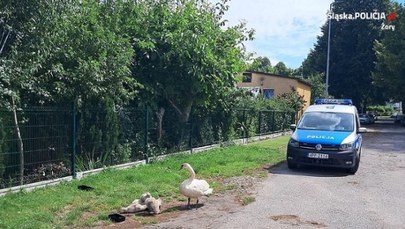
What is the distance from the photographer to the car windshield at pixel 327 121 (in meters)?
13.7

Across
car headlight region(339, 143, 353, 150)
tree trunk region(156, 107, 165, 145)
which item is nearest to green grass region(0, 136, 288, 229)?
tree trunk region(156, 107, 165, 145)

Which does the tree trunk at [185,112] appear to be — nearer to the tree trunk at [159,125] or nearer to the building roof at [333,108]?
the tree trunk at [159,125]

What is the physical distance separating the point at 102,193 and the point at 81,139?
94.2 inches

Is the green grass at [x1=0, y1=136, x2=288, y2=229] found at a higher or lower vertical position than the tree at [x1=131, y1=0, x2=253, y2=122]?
lower

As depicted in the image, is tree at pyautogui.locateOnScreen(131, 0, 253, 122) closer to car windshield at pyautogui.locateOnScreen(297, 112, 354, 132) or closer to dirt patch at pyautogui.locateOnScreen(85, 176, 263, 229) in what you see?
car windshield at pyautogui.locateOnScreen(297, 112, 354, 132)

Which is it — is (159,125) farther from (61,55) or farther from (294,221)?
(294,221)

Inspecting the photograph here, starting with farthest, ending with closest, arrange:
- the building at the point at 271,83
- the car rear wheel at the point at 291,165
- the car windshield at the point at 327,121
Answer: the building at the point at 271,83, the car windshield at the point at 327,121, the car rear wheel at the point at 291,165

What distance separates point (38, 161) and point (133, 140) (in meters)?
3.62

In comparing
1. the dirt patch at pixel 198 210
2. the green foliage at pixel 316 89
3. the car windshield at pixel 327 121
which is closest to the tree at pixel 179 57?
the car windshield at pixel 327 121

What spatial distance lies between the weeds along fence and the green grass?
594 mm

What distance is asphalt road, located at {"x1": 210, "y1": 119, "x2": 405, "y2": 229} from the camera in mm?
7164

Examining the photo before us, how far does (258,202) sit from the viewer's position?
28.3 feet

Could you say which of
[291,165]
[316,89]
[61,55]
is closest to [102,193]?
[61,55]

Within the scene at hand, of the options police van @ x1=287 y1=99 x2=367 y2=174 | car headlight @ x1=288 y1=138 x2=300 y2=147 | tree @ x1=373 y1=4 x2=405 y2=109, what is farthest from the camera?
tree @ x1=373 y1=4 x2=405 y2=109
